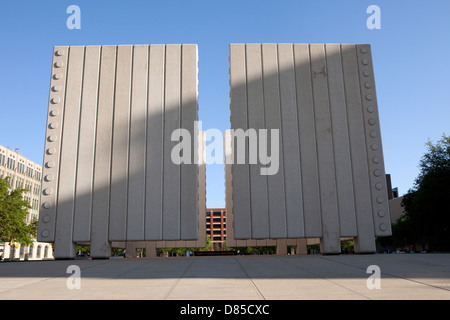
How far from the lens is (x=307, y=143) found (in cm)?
2378

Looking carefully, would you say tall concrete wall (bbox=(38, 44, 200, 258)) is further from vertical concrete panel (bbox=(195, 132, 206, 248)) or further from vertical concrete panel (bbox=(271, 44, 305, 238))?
vertical concrete panel (bbox=(195, 132, 206, 248))

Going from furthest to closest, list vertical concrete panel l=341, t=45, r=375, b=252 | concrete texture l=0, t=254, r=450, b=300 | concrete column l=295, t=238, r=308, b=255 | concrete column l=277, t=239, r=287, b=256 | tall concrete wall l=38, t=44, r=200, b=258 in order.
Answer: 1. concrete column l=277, t=239, r=287, b=256
2. concrete column l=295, t=238, r=308, b=255
3. vertical concrete panel l=341, t=45, r=375, b=252
4. tall concrete wall l=38, t=44, r=200, b=258
5. concrete texture l=0, t=254, r=450, b=300

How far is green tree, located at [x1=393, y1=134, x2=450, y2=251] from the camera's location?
4059 cm

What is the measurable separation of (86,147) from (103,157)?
3.91 feet

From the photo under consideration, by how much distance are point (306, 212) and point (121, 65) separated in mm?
13931

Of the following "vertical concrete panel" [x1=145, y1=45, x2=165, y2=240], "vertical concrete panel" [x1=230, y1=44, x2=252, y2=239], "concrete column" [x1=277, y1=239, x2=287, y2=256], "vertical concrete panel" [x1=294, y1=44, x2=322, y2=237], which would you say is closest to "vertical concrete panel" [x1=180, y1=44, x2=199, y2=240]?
"vertical concrete panel" [x1=145, y1=45, x2=165, y2=240]

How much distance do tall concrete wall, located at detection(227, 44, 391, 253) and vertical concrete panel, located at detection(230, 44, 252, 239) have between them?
56 millimetres

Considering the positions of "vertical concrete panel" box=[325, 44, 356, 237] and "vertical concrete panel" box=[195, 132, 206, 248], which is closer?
"vertical concrete panel" box=[325, 44, 356, 237]

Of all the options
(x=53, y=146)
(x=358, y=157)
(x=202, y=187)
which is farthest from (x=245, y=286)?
(x=202, y=187)

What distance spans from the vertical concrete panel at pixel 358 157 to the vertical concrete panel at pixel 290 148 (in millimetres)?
3264

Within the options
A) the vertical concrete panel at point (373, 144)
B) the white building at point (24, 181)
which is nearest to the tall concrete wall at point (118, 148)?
the vertical concrete panel at point (373, 144)

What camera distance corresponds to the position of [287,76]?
24609 millimetres

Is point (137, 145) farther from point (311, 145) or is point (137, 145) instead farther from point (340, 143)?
point (340, 143)
